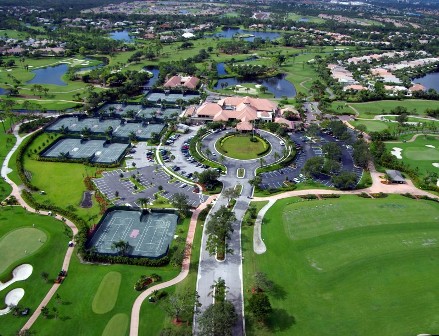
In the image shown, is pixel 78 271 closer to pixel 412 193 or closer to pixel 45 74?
pixel 412 193

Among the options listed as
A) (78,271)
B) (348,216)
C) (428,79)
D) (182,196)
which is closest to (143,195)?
(182,196)

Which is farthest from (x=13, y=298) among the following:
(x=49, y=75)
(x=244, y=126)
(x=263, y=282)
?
(x=49, y=75)

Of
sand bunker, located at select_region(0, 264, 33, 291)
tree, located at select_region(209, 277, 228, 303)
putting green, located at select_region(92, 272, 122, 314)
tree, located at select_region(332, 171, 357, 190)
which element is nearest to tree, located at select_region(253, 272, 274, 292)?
tree, located at select_region(209, 277, 228, 303)

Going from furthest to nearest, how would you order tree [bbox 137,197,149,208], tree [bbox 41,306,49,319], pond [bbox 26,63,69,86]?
pond [bbox 26,63,69,86]
tree [bbox 137,197,149,208]
tree [bbox 41,306,49,319]

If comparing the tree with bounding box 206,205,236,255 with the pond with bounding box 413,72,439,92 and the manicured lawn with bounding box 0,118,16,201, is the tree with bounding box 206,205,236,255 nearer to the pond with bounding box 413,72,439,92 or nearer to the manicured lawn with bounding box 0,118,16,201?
the manicured lawn with bounding box 0,118,16,201

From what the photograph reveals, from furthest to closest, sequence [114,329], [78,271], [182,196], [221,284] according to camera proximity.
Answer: [182,196], [78,271], [221,284], [114,329]

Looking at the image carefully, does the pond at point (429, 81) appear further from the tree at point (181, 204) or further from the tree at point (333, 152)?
the tree at point (181, 204)

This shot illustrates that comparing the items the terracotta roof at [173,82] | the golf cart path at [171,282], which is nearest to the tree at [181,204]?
the golf cart path at [171,282]
